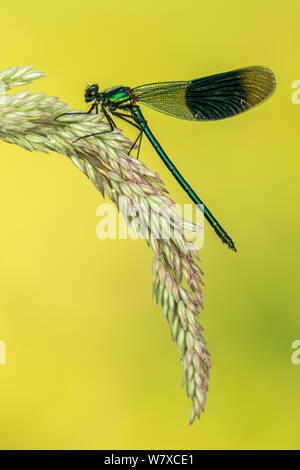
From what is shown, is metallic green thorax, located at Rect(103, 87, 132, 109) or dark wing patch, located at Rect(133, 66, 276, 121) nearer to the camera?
metallic green thorax, located at Rect(103, 87, 132, 109)

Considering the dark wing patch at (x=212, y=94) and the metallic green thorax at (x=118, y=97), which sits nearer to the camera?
the metallic green thorax at (x=118, y=97)

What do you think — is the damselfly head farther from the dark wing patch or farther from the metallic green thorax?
the dark wing patch

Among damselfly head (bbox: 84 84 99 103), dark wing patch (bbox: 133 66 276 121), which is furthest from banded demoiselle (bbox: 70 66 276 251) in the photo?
damselfly head (bbox: 84 84 99 103)

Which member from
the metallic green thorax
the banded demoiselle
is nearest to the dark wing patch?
the banded demoiselle

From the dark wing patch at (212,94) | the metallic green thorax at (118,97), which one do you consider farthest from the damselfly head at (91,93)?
the dark wing patch at (212,94)

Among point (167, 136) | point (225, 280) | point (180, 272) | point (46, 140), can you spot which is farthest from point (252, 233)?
point (46, 140)

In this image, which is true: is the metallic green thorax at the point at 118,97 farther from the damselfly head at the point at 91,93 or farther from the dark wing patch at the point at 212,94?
the dark wing patch at the point at 212,94

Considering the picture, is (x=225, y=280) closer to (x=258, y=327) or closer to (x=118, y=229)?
(x=258, y=327)

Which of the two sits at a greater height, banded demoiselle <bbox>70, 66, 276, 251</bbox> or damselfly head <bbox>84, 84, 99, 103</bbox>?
banded demoiselle <bbox>70, 66, 276, 251</bbox>

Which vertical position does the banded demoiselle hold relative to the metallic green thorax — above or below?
above

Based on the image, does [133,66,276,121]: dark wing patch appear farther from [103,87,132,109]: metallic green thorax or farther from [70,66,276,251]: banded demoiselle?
[103,87,132,109]: metallic green thorax
